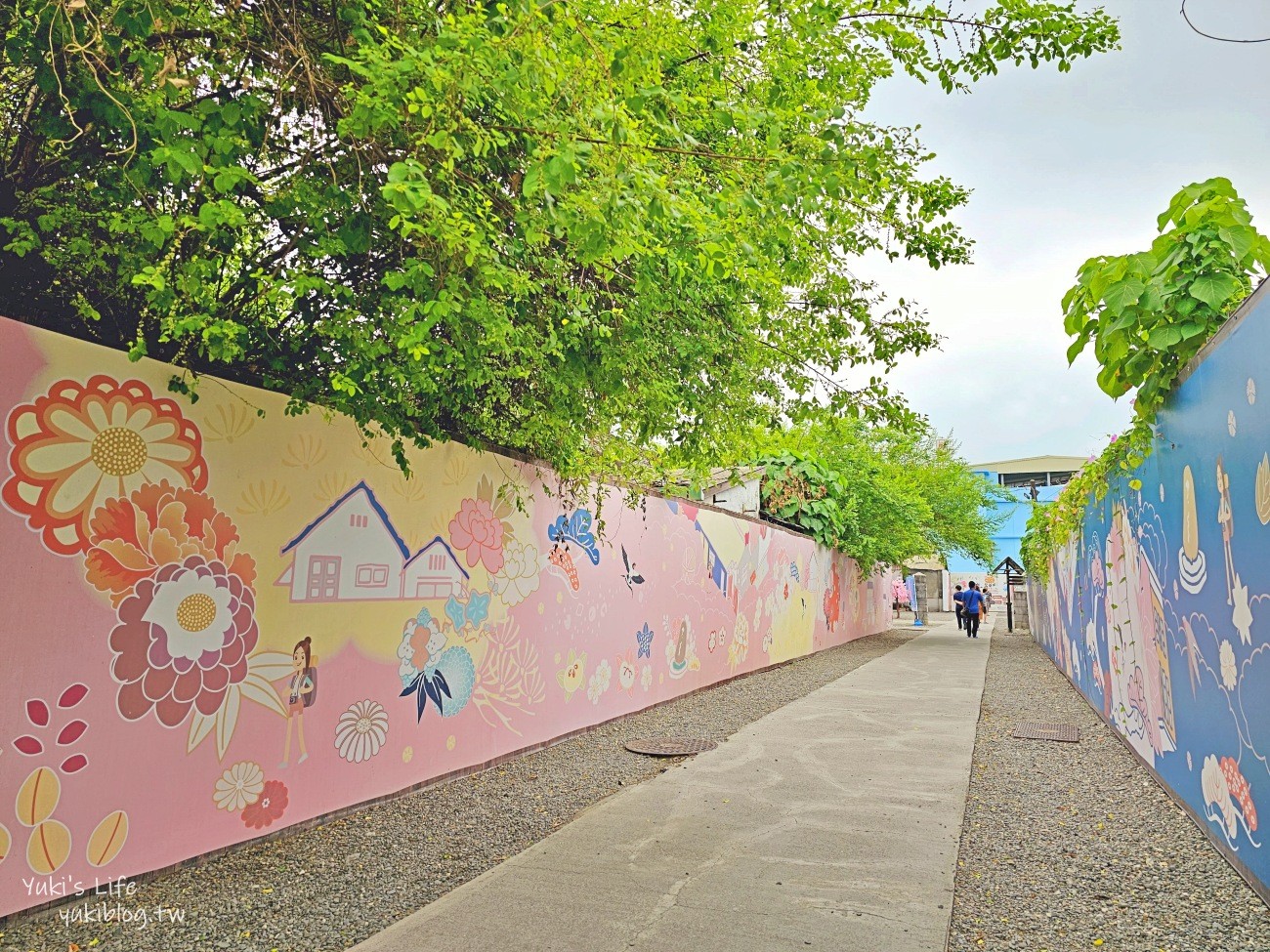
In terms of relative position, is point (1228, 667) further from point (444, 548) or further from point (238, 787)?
point (238, 787)

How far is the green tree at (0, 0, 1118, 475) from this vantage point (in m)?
3.12

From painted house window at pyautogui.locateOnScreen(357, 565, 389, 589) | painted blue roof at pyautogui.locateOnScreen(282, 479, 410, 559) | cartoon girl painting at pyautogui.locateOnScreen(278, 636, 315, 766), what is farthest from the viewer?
painted house window at pyautogui.locateOnScreen(357, 565, 389, 589)

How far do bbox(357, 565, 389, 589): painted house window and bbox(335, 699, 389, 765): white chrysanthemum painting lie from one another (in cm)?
74

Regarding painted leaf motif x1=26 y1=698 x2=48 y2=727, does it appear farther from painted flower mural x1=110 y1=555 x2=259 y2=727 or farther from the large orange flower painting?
the large orange flower painting

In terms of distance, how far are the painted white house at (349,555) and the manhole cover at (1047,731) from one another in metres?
6.43

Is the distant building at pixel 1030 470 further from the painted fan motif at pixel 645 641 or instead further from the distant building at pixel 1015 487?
the painted fan motif at pixel 645 641

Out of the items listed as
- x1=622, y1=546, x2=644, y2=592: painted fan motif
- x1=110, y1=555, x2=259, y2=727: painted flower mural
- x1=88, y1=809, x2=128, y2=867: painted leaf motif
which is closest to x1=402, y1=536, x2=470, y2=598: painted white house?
x1=110, y1=555, x2=259, y2=727: painted flower mural

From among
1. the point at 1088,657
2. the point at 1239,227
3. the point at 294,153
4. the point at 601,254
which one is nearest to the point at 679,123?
the point at 601,254

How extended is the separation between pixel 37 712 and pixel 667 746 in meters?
5.12

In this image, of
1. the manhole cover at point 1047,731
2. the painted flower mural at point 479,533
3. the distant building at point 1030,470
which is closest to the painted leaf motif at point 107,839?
the painted flower mural at point 479,533

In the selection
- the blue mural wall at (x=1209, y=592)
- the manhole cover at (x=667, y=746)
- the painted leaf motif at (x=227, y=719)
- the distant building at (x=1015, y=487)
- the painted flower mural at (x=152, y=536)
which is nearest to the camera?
the blue mural wall at (x=1209, y=592)

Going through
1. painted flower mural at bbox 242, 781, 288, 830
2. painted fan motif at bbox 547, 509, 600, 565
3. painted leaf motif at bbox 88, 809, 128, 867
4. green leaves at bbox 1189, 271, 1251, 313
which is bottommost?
painted flower mural at bbox 242, 781, 288, 830

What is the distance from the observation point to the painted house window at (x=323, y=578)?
480 cm

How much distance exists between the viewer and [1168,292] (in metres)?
4.31
